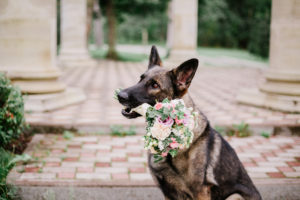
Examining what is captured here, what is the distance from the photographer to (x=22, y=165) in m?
4.11

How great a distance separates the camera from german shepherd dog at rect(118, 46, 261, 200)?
2736 mm

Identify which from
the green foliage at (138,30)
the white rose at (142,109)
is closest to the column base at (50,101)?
the white rose at (142,109)

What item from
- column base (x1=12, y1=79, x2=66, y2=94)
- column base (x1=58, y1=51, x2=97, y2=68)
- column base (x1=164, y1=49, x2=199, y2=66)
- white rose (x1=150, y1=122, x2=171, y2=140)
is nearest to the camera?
white rose (x1=150, y1=122, x2=171, y2=140)

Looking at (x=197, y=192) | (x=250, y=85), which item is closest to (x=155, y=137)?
(x=197, y=192)

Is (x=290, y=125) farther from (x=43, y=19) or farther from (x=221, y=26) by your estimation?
(x=221, y=26)

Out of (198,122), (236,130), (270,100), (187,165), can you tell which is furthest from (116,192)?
(270,100)

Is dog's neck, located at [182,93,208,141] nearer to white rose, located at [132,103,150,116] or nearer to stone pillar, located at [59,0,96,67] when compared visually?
white rose, located at [132,103,150,116]

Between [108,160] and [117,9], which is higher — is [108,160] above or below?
below

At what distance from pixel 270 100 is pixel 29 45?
4.47 meters

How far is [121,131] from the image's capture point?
17.9ft

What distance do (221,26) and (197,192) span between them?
35.8 metres

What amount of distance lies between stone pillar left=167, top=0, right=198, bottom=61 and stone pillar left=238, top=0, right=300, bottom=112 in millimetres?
7169

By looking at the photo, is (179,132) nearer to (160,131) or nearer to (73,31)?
(160,131)

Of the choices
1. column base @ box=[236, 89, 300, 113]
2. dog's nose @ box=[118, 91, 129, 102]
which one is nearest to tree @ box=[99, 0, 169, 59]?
column base @ box=[236, 89, 300, 113]
